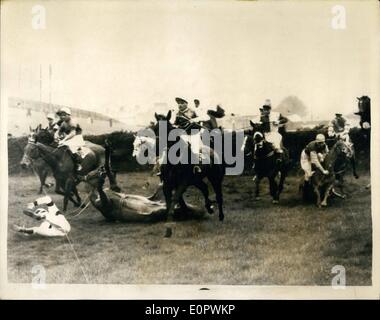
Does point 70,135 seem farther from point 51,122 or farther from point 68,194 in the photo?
point 68,194

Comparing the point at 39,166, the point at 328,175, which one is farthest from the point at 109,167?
the point at 328,175

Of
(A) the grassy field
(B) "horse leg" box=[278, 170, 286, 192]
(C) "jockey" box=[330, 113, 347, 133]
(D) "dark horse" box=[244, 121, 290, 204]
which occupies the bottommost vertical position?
(A) the grassy field

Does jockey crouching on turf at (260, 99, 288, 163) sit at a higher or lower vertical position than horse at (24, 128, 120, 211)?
higher

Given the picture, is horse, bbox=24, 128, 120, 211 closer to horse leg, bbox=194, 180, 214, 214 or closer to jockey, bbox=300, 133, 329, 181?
horse leg, bbox=194, 180, 214, 214

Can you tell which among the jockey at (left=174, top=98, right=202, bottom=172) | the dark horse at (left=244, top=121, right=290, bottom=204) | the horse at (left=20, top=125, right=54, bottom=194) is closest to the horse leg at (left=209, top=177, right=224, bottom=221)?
the jockey at (left=174, top=98, right=202, bottom=172)

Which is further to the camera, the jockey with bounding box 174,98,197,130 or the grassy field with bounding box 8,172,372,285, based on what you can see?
the jockey with bounding box 174,98,197,130

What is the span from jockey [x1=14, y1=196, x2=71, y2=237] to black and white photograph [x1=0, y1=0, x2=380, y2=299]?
0.04 feet

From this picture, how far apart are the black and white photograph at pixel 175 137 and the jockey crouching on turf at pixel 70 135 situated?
0.05 ft

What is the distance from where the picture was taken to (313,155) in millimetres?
4848

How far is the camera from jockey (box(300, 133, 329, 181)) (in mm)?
4840

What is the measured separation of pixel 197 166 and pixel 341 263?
180 cm

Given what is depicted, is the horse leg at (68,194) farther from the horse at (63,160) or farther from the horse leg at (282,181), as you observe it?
the horse leg at (282,181)

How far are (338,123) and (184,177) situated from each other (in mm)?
1737
